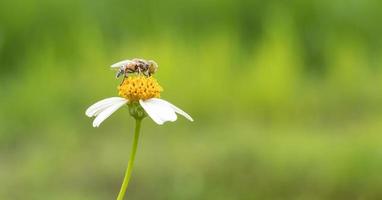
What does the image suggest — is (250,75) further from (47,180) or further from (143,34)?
(47,180)

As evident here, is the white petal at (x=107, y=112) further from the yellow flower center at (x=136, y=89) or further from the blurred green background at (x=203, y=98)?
the blurred green background at (x=203, y=98)

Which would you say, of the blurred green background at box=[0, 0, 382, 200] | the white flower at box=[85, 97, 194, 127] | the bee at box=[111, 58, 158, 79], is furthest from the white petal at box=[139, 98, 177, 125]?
the blurred green background at box=[0, 0, 382, 200]

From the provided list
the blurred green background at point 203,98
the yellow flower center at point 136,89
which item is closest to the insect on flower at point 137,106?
the yellow flower center at point 136,89

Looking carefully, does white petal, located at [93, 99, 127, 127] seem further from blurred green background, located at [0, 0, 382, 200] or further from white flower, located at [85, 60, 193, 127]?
blurred green background, located at [0, 0, 382, 200]

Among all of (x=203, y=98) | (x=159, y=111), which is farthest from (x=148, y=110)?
(x=203, y=98)

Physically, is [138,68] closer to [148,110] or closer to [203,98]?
[148,110]

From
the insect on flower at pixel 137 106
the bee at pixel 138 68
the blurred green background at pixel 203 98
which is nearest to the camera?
the insect on flower at pixel 137 106

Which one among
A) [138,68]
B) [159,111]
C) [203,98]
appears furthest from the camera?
[203,98]
